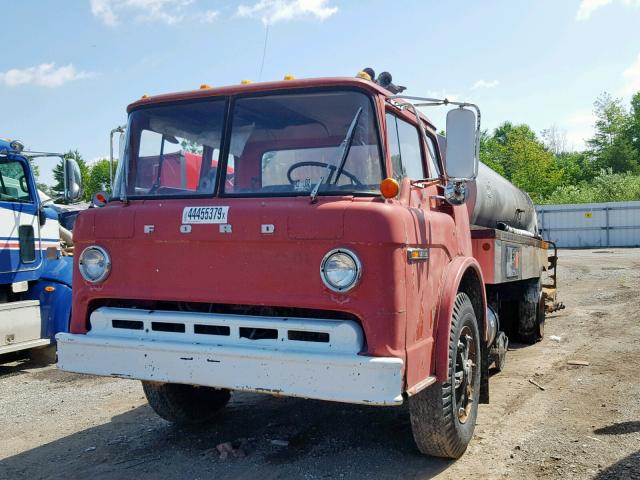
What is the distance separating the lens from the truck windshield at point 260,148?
3820 millimetres

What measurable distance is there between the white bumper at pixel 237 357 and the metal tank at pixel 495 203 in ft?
10.9

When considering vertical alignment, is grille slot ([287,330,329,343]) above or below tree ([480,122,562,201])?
below

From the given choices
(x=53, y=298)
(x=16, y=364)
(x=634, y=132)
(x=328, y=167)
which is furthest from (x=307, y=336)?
(x=634, y=132)

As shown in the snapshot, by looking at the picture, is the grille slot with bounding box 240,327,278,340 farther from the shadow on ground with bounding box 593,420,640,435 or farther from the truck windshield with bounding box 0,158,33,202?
the truck windshield with bounding box 0,158,33,202

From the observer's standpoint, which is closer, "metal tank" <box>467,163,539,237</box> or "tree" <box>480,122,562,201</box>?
"metal tank" <box>467,163,539,237</box>

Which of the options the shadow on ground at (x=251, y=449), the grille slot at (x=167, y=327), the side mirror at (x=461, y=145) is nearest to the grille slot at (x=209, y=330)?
the grille slot at (x=167, y=327)

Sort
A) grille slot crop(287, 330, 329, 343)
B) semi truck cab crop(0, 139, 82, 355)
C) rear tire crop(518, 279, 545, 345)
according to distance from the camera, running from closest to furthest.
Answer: grille slot crop(287, 330, 329, 343) → semi truck cab crop(0, 139, 82, 355) → rear tire crop(518, 279, 545, 345)

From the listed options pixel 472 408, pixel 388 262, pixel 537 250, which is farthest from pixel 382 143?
pixel 537 250

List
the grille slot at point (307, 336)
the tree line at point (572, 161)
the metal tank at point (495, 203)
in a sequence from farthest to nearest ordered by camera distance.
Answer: the tree line at point (572, 161), the metal tank at point (495, 203), the grille slot at point (307, 336)

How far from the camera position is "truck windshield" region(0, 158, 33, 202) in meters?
7.66

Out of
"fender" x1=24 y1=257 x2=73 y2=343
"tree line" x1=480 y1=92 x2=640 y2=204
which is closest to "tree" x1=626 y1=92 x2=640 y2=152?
"tree line" x1=480 y1=92 x2=640 y2=204

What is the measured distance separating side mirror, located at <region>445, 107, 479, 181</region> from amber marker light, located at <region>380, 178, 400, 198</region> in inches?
21.6

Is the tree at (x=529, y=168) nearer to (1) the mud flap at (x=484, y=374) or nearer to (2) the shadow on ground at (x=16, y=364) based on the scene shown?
(2) the shadow on ground at (x=16, y=364)

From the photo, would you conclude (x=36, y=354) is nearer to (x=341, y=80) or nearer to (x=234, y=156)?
(x=234, y=156)
